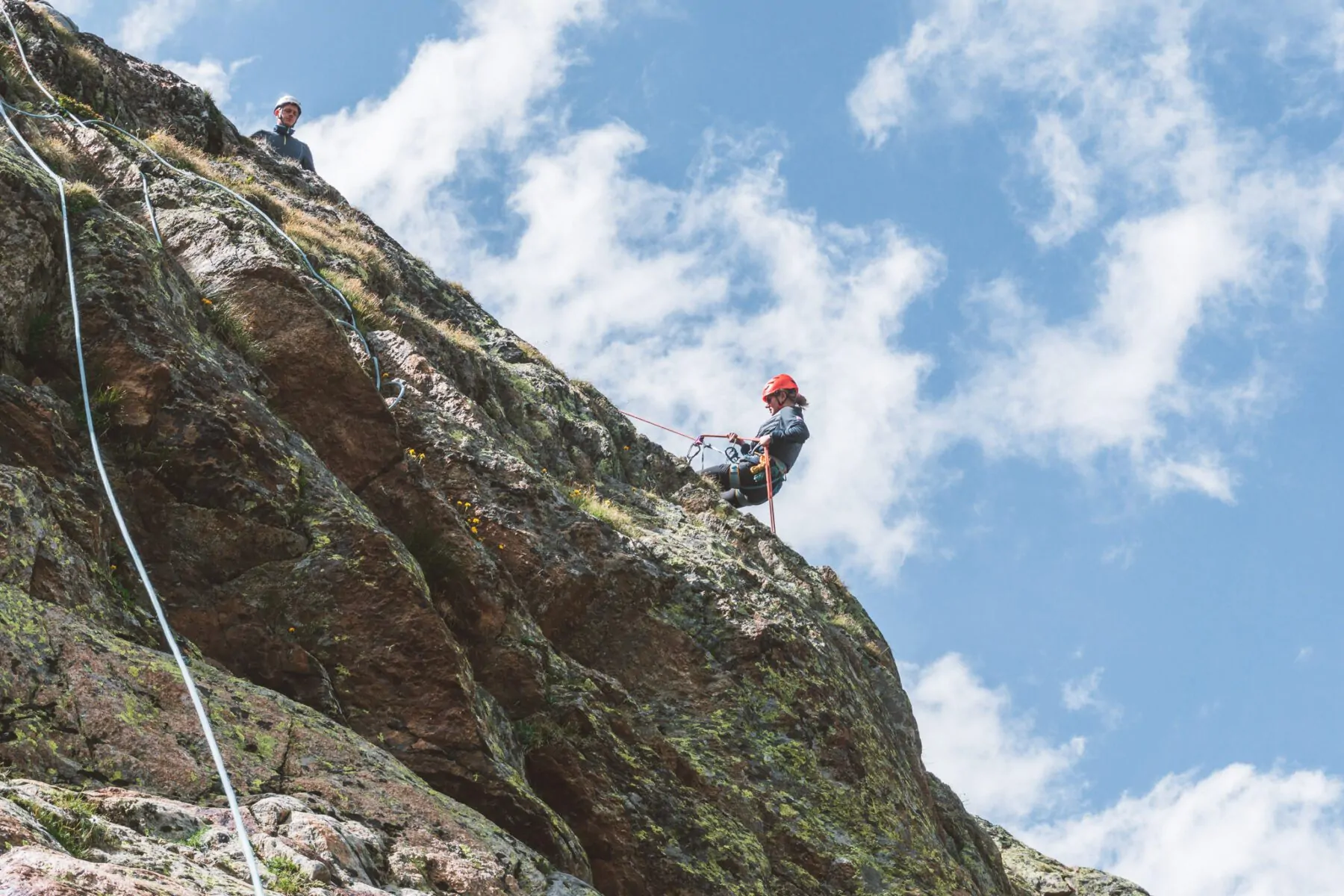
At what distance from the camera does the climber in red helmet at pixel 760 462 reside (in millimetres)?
21031

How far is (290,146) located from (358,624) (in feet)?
55.7

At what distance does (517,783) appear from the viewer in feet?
27.4

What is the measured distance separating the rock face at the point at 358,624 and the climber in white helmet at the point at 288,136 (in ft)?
21.9

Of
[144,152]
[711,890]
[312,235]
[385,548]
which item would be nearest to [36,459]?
[385,548]

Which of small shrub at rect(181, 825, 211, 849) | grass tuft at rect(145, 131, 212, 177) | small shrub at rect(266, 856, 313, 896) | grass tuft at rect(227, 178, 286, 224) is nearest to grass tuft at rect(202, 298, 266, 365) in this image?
grass tuft at rect(145, 131, 212, 177)

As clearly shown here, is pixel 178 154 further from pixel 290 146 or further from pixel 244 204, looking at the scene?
pixel 290 146

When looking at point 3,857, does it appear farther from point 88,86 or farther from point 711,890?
point 88,86

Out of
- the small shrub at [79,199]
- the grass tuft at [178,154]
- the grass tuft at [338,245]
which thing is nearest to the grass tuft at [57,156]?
the grass tuft at [178,154]

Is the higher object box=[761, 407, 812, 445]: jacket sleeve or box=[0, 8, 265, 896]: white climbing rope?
box=[761, 407, 812, 445]: jacket sleeve

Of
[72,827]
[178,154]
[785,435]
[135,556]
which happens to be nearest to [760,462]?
[785,435]

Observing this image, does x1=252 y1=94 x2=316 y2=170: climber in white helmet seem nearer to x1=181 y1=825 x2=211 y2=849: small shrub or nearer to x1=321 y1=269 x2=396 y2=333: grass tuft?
x1=321 y1=269 x2=396 y2=333: grass tuft

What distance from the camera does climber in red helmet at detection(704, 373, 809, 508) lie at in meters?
21.0

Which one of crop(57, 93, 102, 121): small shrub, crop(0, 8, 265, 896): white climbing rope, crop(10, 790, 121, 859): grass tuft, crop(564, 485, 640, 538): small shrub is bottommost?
crop(10, 790, 121, 859): grass tuft

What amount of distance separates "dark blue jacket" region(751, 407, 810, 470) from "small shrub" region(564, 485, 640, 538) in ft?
23.2
